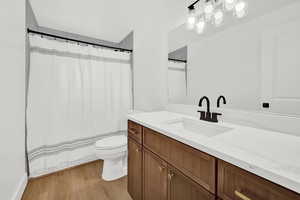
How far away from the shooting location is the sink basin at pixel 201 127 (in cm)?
A: 93


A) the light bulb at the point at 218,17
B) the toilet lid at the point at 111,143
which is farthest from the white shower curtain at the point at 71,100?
the light bulb at the point at 218,17

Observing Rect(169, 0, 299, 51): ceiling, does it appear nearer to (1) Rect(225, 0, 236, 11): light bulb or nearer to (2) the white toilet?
(1) Rect(225, 0, 236, 11): light bulb

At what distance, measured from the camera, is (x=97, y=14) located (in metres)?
1.96

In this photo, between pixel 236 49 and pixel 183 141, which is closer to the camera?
pixel 183 141

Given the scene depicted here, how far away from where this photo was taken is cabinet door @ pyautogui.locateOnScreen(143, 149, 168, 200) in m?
0.85

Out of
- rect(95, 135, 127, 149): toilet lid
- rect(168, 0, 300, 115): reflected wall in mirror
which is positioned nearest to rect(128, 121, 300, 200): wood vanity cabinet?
rect(95, 135, 127, 149): toilet lid

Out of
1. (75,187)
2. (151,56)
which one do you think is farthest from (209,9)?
(75,187)

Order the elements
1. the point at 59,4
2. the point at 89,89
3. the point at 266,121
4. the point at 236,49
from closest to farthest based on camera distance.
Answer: the point at 266,121, the point at 236,49, the point at 59,4, the point at 89,89

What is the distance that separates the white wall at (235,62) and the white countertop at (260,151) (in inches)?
12.0
